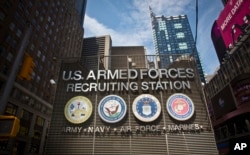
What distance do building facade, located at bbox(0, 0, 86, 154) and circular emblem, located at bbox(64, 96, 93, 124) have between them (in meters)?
14.6

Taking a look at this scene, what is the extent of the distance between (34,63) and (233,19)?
50.9 m

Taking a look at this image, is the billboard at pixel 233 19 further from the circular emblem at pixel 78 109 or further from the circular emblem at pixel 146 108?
the circular emblem at pixel 78 109

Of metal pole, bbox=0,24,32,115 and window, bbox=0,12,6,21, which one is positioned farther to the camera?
window, bbox=0,12,6,21

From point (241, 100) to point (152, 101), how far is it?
24.2 m

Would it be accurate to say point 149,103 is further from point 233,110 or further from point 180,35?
point 180,35

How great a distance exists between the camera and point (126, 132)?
1403cm

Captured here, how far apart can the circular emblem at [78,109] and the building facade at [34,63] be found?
14.6 metres

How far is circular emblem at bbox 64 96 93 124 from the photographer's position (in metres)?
14.7

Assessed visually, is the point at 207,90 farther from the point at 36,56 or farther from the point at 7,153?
the point at 7,153

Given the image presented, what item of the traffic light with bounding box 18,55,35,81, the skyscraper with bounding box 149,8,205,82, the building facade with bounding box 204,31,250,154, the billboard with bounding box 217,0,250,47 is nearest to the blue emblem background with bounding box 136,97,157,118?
the traffic light with bounding box 18,55,35,81

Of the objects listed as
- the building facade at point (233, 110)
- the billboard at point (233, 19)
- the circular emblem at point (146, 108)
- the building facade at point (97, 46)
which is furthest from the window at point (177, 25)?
A: the circular emblem at point (146, 108)

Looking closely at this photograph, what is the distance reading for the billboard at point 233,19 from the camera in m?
42.2

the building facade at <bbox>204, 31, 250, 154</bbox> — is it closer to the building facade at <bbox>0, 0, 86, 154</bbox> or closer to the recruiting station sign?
the recruiting station sign

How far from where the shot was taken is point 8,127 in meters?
4.83
